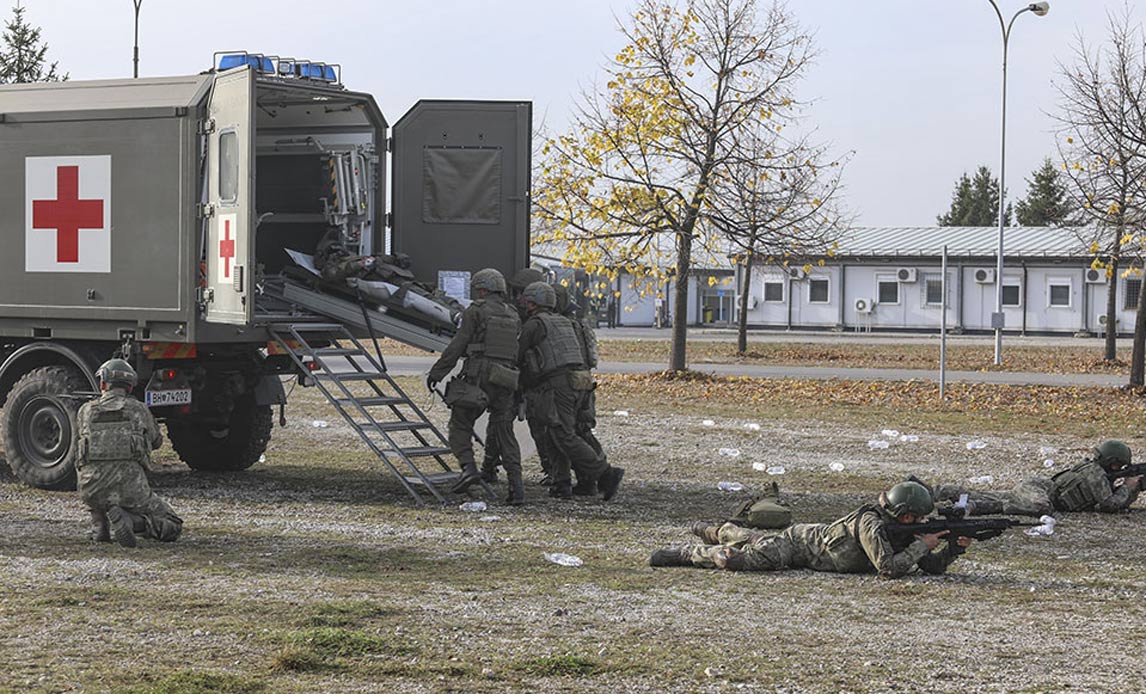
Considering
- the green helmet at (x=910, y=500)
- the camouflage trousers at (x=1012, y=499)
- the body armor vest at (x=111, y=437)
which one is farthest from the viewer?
the camouflage trousers at (x=1012, y=499)

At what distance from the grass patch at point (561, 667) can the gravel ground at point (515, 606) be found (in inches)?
0.6

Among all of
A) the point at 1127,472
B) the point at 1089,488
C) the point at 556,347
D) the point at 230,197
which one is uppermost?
the point at 230,197

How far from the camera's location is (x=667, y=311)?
6525 cm

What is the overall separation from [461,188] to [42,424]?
427 cm

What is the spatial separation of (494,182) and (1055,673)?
8.12m

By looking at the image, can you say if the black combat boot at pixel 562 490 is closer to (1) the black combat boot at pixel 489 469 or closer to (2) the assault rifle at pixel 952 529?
(1) the black combat boot at pixel 489 469

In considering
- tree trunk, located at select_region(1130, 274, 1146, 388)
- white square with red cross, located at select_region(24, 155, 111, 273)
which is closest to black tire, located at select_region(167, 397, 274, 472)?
white square with red cross, located at select_region(24, 155, 111, 273)

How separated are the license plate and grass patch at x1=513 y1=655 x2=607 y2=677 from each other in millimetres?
6922

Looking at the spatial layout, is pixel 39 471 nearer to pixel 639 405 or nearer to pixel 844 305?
pixel 639 405

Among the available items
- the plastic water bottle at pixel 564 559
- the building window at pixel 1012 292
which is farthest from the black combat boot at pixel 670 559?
the building window at pixel 1012 292

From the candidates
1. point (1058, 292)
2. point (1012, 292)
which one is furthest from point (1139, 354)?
point (1012, 292)

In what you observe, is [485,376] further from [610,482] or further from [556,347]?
[610,482]

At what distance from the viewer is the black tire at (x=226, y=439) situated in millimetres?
14578

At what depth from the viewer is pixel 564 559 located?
9.58m
